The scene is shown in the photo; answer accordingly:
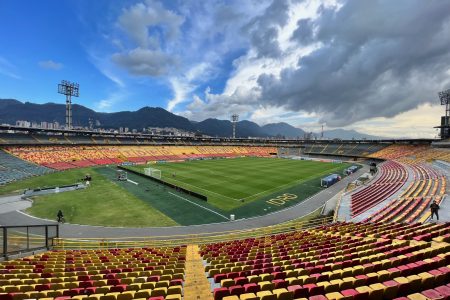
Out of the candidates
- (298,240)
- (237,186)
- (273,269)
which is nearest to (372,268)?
(273,269)

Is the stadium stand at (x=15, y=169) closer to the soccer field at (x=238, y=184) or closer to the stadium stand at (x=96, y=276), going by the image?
the soccer field at (x=238, y=184)

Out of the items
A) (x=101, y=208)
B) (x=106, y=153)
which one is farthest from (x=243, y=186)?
(x=106, y=153)

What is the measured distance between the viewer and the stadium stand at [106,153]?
223 feet

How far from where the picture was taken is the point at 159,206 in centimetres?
3388

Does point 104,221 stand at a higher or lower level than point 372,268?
lower

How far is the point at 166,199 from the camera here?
122 ft

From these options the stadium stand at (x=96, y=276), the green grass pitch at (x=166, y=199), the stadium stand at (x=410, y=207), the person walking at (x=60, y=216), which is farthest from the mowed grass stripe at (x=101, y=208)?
the stadium stand at (x=410, y=207)

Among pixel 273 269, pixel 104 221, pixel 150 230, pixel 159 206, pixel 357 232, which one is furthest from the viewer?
pixel 159 206

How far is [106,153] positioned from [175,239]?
73035mm

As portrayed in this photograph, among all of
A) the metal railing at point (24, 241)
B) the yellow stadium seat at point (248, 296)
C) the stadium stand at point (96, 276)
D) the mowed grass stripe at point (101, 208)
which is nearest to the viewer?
the yellow stadium seat at point (248, 296)

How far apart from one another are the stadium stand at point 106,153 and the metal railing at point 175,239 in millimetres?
52530

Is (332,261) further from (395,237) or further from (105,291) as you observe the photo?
(105,291)

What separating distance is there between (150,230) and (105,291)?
661 inches

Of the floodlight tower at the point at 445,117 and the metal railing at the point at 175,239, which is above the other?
the floodlight tower at the point at 445,117
